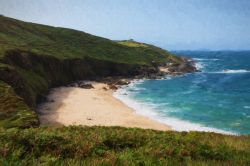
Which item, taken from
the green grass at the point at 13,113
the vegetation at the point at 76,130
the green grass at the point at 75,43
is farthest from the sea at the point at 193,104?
the green grass at the point at 75,43

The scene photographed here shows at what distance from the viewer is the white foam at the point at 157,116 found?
154ft

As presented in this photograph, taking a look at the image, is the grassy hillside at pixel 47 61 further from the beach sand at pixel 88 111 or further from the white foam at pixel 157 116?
the white foam at pixel 157 116

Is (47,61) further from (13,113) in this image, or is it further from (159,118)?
(13,113)

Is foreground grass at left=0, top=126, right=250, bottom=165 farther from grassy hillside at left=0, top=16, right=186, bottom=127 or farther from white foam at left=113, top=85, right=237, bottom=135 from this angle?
white foam at left=113, top=85, right=237, bottom=135

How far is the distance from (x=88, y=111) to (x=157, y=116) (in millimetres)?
10916

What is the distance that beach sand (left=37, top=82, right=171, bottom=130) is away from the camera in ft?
159

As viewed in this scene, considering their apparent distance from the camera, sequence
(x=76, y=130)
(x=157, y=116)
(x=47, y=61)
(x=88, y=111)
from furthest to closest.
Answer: (x=47, y=61), (x=88, y=111), (x=157, y=116), (x=76, y=130)

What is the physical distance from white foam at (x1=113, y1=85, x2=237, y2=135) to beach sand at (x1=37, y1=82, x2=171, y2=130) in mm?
1357

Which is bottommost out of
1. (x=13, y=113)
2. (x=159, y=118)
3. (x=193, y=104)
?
(x=159, y=118)

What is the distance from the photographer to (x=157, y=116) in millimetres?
54344

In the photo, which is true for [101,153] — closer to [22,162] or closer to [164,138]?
[22,162]

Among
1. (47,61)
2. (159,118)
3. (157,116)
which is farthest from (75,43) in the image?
(159,118)

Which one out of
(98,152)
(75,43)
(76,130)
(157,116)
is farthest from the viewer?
(75,43)

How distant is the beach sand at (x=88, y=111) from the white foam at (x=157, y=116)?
136 centimetres
